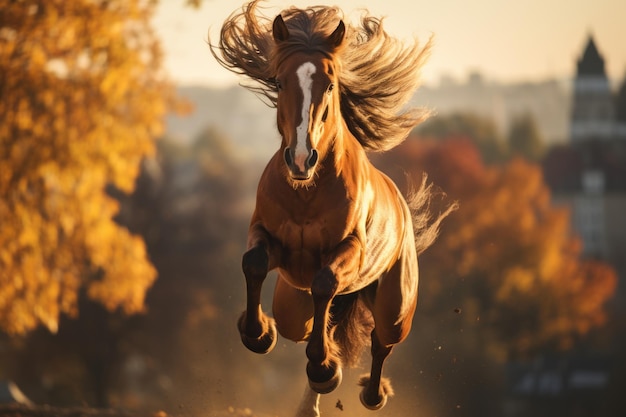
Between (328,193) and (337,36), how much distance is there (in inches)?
35.5

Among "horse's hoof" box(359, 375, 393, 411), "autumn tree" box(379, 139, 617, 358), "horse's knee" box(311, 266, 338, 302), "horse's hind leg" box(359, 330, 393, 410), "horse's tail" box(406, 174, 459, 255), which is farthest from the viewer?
"autumn tree" box(379, 139, 617, 358)

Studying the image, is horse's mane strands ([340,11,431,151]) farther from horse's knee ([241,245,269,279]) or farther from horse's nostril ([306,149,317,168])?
horse's knee ([241,245,269,279])

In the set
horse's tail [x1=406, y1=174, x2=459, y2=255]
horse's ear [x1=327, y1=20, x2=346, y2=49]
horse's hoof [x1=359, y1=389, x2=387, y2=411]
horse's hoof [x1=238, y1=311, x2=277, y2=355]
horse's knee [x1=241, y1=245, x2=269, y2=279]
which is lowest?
horse's hoof [x1=359, y1=389, x2=387, y2=411]

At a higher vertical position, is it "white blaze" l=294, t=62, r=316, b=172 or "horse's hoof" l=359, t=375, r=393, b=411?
"white blaze" l=294, t=62, r=316, b=172

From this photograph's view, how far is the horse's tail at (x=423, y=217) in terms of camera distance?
988 cm

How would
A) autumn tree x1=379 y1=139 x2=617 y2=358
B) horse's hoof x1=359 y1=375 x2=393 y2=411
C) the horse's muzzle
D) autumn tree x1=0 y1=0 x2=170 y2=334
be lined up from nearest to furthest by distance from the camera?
1. the horse's muzzle
2. horse's hoof x1=359 y1=375 x2=393 y2=411
3. autumn tree x1=0 y1=0 x2=170 y2=334
4. autumn tree x1=379 y1=139 x2=617 y2=358

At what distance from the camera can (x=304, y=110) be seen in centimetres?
726

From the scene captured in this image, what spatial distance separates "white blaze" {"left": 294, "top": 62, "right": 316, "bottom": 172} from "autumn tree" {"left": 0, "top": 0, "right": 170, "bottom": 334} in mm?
14823

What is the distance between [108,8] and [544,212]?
23420 millimetres

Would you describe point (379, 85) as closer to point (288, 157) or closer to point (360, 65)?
point (360, 65)

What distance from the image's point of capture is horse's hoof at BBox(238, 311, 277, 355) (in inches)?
311

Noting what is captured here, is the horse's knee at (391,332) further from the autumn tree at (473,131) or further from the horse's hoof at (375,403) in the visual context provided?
the autumn tree at (473,131)

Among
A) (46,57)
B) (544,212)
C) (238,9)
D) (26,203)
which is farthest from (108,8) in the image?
(544,212)

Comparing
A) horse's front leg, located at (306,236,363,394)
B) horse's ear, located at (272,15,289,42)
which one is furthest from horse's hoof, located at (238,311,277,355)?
horse's ear, located at (272,15,289,42)
